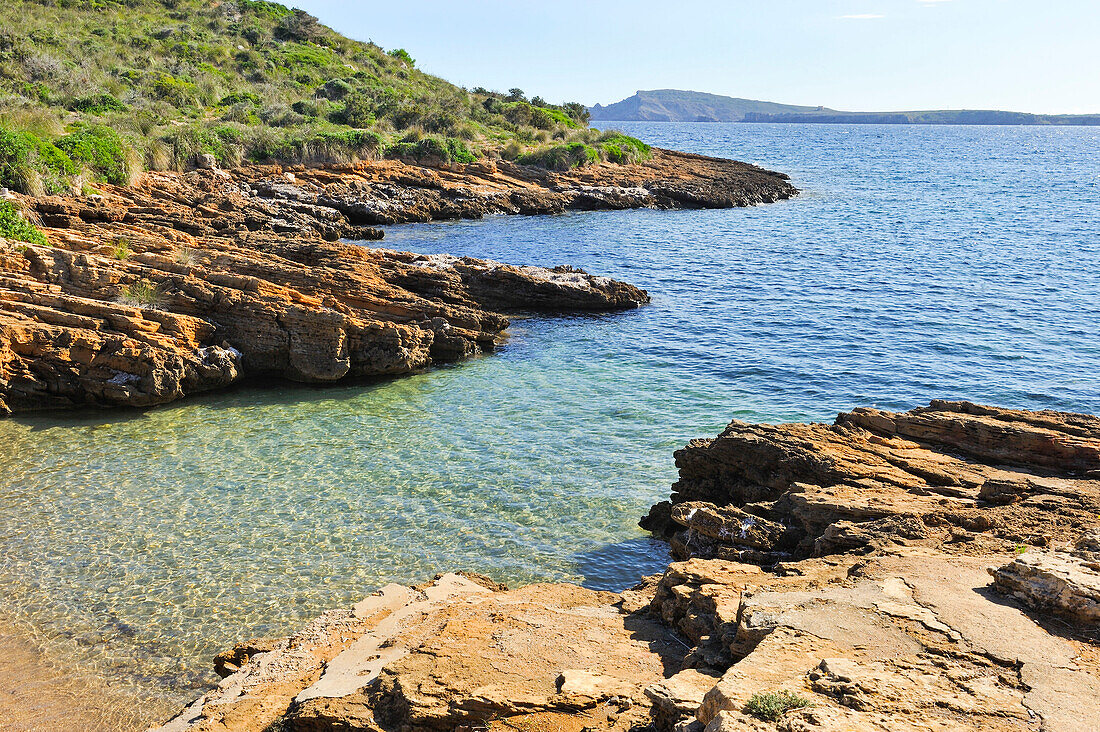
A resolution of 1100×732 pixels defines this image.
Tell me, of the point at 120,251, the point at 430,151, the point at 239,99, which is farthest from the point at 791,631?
the point at 239,99

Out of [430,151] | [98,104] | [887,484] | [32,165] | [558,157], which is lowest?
[887,484]

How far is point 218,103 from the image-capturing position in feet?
186

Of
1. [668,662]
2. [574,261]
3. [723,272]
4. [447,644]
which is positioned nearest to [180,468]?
[447,644]

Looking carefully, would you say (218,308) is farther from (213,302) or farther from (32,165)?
(32,165)

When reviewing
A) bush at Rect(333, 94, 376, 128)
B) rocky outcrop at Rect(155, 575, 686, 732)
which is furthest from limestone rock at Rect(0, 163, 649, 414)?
bush at Rect(333, 94, 376, 128)

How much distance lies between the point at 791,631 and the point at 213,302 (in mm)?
17527

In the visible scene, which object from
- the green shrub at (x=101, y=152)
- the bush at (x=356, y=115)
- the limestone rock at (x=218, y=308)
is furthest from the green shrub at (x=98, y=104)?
the limestone rock at (x=218, y=308)

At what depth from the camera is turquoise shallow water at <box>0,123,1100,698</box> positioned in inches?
436

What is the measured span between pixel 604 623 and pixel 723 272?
2986 centimetres

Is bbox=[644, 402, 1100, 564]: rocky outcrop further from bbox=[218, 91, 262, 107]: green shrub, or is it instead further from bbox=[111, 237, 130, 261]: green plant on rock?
bbox=[218, 91, 262, 107]: green shrub

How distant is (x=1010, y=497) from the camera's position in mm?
10281

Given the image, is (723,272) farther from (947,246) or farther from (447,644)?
(447,644)

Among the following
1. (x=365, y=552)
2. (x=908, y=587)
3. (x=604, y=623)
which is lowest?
(x=365, y=552)

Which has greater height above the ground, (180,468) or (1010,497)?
(1010,497)
